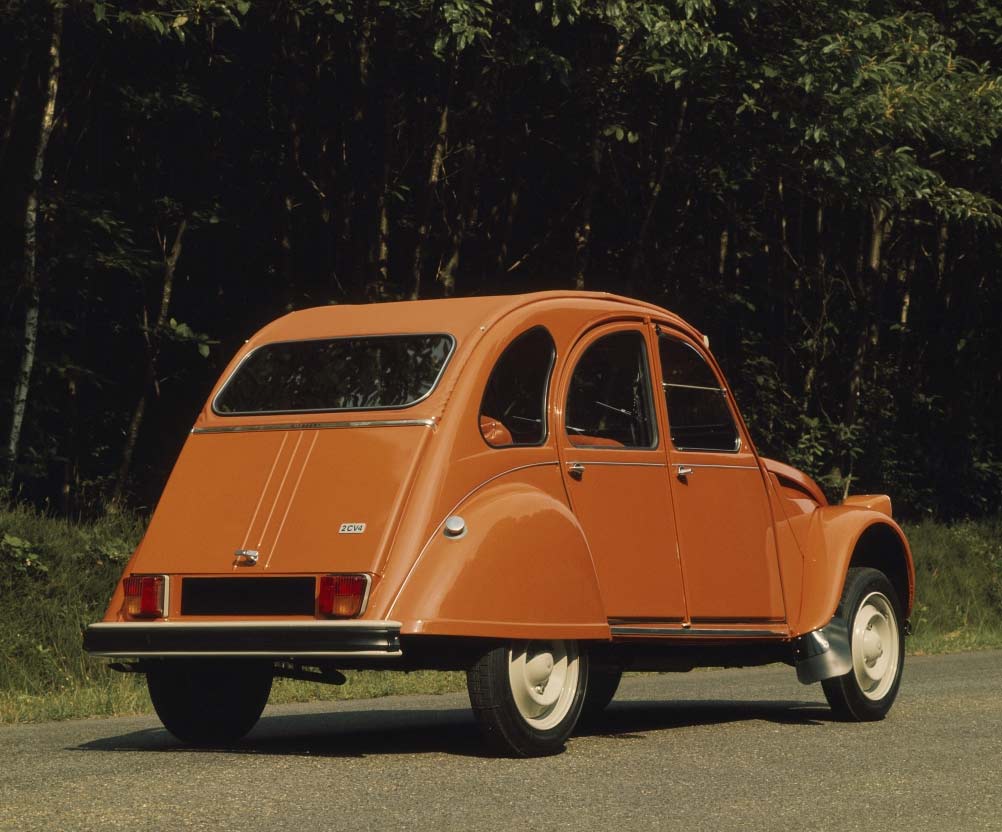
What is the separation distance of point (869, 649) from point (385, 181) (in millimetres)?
10646

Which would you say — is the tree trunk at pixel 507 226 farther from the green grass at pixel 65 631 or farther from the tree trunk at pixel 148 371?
the green grass at pixel 65 631

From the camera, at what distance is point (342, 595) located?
7.71 m

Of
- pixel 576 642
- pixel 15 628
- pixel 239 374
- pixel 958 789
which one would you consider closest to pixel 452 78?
pixel 15 628

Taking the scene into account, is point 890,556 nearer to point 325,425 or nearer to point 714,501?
point 714,501

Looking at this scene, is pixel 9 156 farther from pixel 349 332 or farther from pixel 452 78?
pixel 349 332

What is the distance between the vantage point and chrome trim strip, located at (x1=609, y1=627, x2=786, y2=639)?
28.3 feet

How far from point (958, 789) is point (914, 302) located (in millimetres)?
22564

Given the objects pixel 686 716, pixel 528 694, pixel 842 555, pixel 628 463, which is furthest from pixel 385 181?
pixel 528 694

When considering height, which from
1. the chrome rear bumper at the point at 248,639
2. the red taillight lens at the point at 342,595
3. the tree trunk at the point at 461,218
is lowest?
the chrome rear bumper at the point at 248,639

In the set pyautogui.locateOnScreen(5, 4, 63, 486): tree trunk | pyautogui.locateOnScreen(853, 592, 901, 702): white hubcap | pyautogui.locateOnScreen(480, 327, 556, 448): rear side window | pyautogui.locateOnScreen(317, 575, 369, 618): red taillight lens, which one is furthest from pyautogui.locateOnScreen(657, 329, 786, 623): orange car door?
pyautogui.locateOnScreen(5, 4, 63, 486): tree trunk

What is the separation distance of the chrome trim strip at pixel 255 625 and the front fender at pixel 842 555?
317 centimetres

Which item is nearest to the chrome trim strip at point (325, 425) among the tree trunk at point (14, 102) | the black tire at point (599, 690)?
the black tire at point (599, 690)

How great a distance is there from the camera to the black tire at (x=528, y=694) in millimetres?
7793

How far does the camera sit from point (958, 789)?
721cm
